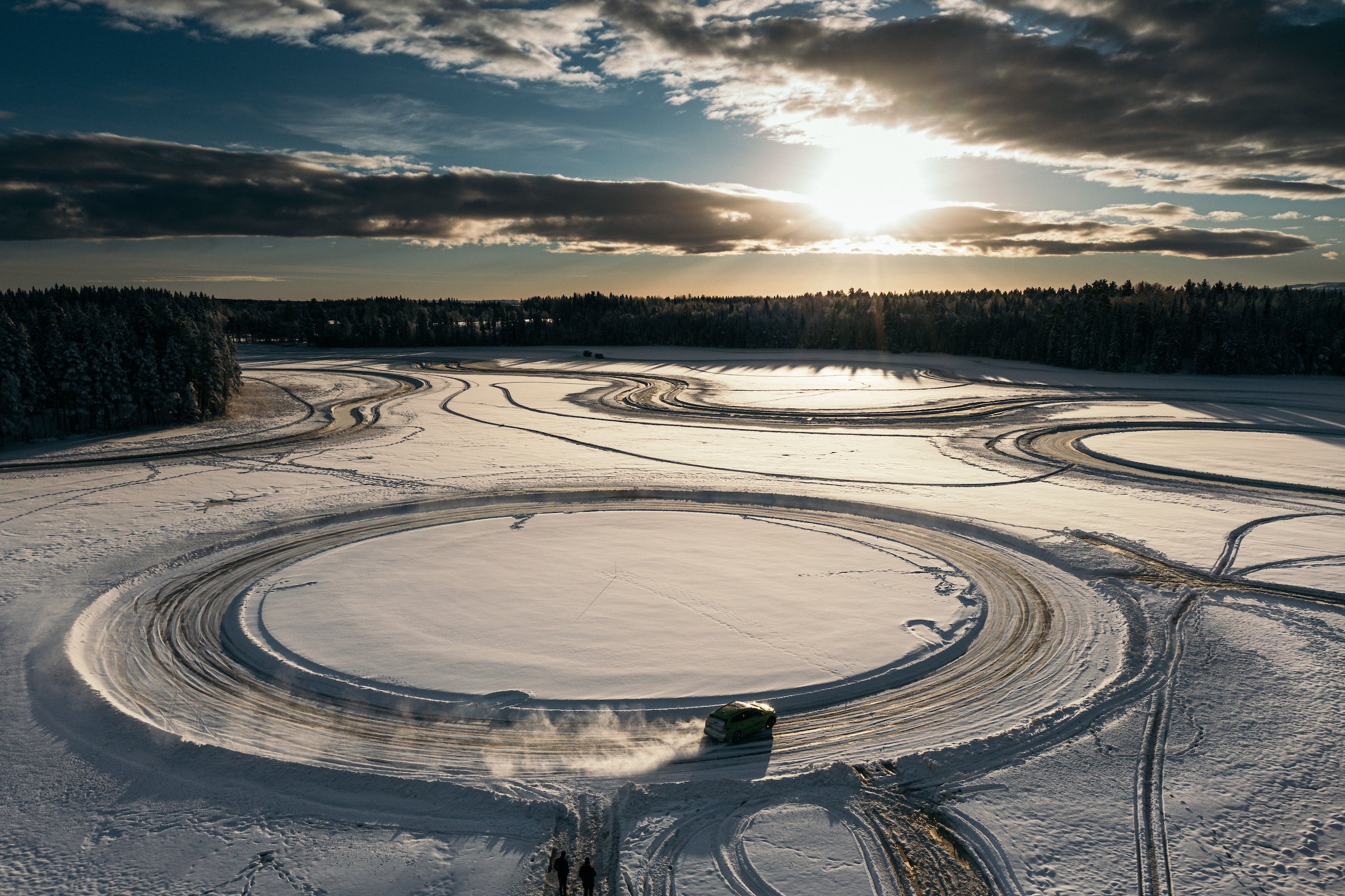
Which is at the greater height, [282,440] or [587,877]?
[282,440]

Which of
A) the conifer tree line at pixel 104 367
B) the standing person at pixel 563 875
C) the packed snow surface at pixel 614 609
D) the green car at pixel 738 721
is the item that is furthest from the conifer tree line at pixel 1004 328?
the standing person at pixel 563 875

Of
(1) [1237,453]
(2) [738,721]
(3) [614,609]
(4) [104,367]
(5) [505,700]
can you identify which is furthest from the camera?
(4) [104,367]

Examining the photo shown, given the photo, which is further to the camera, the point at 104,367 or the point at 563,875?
Answer: the point at 104,367

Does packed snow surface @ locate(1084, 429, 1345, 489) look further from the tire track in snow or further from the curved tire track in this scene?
the curved tire track

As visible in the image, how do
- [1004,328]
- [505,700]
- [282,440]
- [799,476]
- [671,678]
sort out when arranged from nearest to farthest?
[505,700]
[671,678]
[799,476]
[282,440]
[1004,328]

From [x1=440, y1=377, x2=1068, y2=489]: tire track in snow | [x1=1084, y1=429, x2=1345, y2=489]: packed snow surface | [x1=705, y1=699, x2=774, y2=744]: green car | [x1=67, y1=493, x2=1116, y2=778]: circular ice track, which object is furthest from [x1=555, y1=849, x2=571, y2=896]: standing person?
[x1=1084, y1=429, x2=1345, y2=489]: packed snow surface

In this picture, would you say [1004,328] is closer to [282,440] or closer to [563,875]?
[282,440]

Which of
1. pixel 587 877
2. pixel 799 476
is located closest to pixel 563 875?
pixel 587 877

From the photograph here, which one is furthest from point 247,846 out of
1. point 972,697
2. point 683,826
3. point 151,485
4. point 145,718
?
Answer: point 151,485
